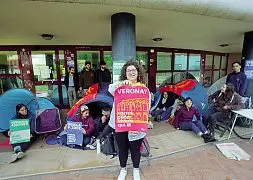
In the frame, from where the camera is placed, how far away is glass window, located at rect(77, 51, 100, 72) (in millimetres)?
6191

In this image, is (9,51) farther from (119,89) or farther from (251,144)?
(251,144)

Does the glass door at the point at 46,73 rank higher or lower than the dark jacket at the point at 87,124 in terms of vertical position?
higher

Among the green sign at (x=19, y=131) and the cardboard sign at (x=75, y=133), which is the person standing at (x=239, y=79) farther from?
the green sign at (x=19, y=131)

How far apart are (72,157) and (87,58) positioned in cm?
414

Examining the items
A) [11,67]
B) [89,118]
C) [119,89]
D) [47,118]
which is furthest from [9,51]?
[119,89]

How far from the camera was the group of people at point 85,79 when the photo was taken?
184 inches

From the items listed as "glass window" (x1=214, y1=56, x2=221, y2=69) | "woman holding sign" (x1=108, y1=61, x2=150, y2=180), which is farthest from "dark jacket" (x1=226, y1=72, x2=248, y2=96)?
"glass window" (x1=214, y1=56, x2=221, y2=69)

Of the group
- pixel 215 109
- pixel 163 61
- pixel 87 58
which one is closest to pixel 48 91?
pixel 87 58

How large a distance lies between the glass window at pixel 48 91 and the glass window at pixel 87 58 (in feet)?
3.70

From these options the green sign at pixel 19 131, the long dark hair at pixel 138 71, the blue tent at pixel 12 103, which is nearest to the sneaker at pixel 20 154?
the green sign at pixel 19 131

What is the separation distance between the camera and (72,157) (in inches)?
112

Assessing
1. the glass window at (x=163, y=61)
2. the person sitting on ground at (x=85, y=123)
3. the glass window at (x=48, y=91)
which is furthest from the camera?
the glass window at (x=163, y=61)

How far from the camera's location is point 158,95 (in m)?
5.48

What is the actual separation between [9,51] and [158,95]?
16.3ft
